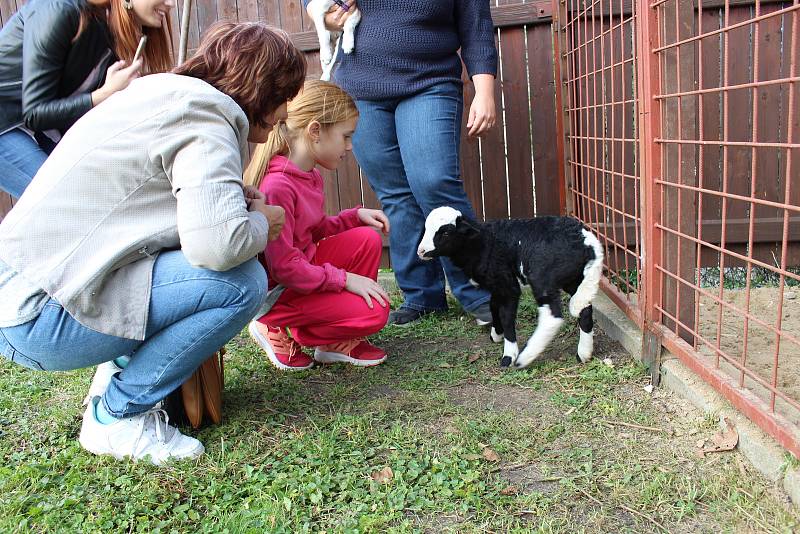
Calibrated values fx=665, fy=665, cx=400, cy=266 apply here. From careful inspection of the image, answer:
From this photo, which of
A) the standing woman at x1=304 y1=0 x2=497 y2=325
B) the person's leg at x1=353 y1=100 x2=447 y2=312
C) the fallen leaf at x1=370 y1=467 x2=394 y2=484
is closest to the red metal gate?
the standing woman at x1=304 y1=0 x2=497 y2=325

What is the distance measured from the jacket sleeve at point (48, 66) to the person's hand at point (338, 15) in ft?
4.38

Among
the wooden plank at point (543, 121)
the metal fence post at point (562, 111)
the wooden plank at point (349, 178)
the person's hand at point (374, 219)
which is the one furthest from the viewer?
the wooden plank at point (349, 178)

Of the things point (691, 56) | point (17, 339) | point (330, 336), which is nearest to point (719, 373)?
point (691, 56)

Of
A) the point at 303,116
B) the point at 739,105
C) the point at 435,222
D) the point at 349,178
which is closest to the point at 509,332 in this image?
the point at 435,222

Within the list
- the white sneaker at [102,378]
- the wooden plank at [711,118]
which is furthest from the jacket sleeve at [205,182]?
the wooden plank at [711,118]

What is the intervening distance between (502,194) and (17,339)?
3.31m

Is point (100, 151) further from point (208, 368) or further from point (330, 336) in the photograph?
point (330, 336)

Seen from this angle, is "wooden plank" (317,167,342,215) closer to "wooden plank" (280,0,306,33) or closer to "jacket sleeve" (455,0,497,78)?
"wooden plank" (280,0,306,33)

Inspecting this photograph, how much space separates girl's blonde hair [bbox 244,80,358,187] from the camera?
2.77 metres

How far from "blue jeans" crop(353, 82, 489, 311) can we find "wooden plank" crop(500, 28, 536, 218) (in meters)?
1.07

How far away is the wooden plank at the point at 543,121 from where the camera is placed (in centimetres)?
441

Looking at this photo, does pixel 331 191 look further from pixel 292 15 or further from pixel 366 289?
pixel 366 289

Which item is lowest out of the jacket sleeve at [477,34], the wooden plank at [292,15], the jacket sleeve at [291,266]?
the jacket sleeve at [291,266]

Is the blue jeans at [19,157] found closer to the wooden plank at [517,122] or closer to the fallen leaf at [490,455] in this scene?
the fallen leaf at [490,455]
